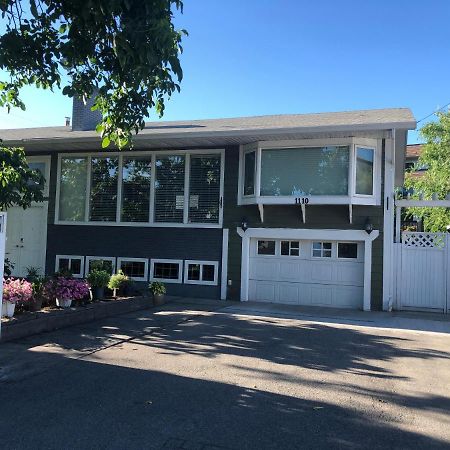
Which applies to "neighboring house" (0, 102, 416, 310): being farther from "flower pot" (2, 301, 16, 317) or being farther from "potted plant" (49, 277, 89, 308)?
"flower pot" (2, 301, 16, 317)

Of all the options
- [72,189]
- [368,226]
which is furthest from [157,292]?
[368,226]

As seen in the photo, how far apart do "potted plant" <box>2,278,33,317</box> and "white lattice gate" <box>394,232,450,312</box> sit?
28.5 ft

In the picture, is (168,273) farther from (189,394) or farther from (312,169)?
(189,394)

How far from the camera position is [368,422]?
4.47 m

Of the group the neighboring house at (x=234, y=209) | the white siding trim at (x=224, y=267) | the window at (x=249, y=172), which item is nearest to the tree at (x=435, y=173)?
the neighboring house at (x=234, y=209)

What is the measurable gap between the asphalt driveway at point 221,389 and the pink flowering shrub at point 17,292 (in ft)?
2.56

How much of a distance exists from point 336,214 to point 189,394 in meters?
8.23

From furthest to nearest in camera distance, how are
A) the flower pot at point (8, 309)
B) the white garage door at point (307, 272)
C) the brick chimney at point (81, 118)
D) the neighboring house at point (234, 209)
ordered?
the brick chimney at point (81, 118)
the white garage door at point (307, 272)
the neighboring house at point (234, 209)
the flower pot at point (8, 309)

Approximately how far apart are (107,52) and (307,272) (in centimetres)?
826

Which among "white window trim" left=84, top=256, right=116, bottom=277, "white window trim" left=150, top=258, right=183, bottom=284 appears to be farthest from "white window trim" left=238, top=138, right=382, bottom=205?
"white window trim" left=84, top=256, right=116, bottom=277

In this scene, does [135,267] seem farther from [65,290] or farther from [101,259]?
[65,290]

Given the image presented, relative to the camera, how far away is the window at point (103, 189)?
573 inches

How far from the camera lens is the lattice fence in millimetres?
11992

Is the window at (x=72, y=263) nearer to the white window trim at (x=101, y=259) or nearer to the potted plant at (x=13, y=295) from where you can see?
the white window trim at (x=101, y=259)
